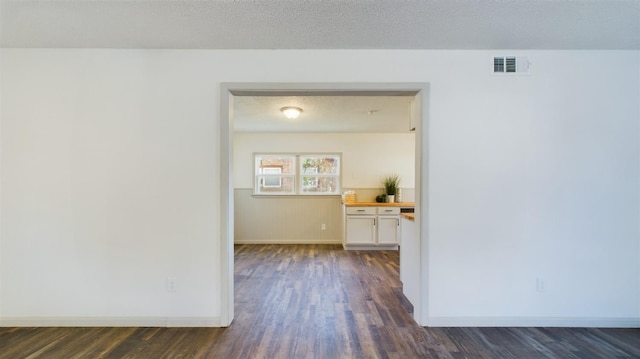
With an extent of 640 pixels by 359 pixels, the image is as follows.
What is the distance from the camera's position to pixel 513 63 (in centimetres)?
228

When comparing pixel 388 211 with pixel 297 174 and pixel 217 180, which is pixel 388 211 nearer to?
pixel 297 174

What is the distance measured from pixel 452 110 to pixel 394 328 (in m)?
1.87

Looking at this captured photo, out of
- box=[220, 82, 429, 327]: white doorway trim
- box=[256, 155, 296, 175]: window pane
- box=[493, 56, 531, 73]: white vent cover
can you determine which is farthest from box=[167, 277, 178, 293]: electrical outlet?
box=[256, 155, 296, 175]: window pane

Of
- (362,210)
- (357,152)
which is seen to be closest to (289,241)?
(362,210)

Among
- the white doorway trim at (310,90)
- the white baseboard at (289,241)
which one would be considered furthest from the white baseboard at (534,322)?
the white baseboard at (289,241)

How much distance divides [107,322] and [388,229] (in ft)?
13.7

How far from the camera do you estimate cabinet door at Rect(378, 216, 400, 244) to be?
5117 mm

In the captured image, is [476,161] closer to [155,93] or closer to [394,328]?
[394,328]

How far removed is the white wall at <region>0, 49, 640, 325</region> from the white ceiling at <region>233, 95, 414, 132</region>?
1.09 meters

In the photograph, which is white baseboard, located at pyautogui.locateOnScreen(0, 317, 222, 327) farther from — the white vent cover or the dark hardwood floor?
the white vent cover

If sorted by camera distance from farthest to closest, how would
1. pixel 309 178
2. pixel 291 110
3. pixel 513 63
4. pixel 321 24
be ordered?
pixel 309 178
pixel 291 110
pixel 513 63
pixel 321 24

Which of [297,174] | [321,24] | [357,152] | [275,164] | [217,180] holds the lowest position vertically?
[217,180]

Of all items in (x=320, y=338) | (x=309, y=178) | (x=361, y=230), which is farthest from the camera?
(x=309, y=178)

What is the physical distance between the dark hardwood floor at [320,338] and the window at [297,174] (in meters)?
3.05
